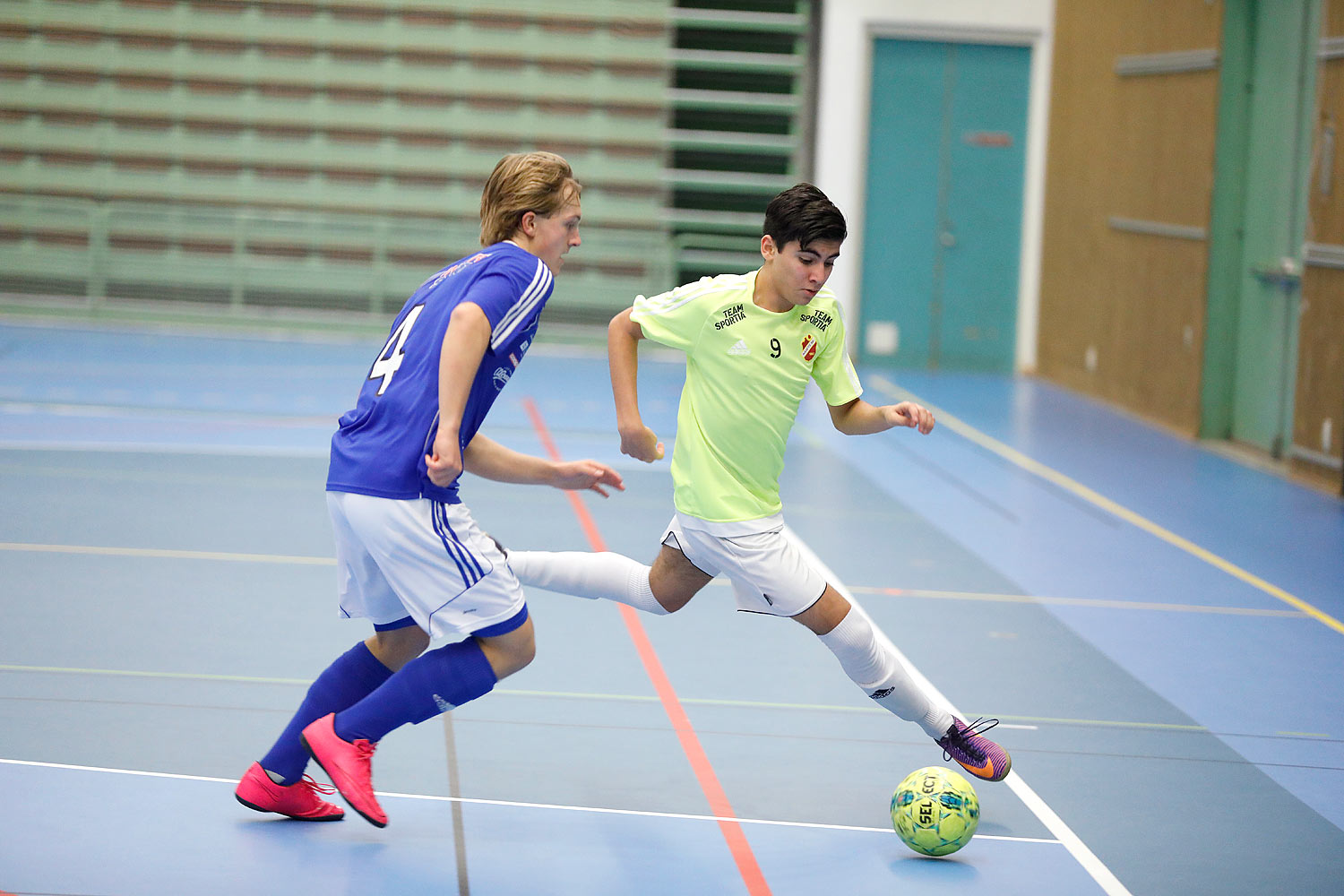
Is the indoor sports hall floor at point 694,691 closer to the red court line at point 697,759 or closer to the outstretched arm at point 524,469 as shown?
the red court line at point 697,759

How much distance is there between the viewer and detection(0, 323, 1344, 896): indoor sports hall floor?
12.1 ft

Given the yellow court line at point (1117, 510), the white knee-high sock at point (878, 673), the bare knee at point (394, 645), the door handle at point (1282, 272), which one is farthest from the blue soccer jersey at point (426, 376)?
the door handle at point (1282, 272)

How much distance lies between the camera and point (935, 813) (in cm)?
373

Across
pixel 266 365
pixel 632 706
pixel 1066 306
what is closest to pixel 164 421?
pixel 266 365

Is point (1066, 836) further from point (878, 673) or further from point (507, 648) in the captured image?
point (507, 648)

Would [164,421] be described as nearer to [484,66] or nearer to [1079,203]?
[484,66]

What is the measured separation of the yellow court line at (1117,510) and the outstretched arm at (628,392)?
3.89 m

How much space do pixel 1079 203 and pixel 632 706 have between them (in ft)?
33.6

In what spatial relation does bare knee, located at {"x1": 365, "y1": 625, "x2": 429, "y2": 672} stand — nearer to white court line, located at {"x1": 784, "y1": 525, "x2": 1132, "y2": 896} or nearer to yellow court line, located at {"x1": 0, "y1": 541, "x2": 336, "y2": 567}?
white court line, located at {"x1": 784, "y1": 525, "x2": 1132, "y2": 896}

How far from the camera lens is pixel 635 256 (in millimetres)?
15008

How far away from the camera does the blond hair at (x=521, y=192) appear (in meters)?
3.45

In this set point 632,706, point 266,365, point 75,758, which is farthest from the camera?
point 266,365

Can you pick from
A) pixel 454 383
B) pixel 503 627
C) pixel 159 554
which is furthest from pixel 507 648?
pixel 159 554

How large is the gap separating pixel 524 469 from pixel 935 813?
4.47 ft
